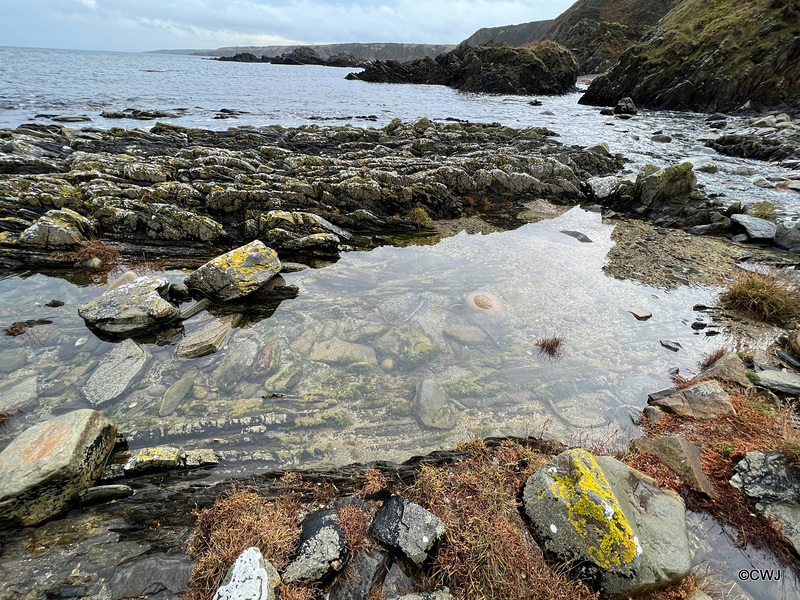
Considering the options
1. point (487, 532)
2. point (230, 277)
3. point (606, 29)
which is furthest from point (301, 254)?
point (606, 29)

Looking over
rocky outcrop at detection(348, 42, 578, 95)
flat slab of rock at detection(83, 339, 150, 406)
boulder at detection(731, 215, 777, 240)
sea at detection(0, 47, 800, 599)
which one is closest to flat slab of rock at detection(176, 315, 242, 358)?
sea at detection(0, 47, 800, 599)

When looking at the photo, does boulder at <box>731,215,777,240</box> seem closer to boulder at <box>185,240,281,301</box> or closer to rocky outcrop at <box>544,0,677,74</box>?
boulder at <box>185,240,281,301</box>

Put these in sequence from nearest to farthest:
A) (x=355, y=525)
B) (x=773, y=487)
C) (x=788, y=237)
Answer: (x=355, y=525) < (x=773, y=487) < (x=788, y=237)

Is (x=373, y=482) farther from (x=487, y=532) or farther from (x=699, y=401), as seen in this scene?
(x=699, y=401)

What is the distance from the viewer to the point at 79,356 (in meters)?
7.02

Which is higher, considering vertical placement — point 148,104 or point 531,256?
point 148,104

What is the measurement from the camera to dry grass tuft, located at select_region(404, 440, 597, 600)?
3.77m

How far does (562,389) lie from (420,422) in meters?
3.23

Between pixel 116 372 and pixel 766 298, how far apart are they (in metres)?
16.0

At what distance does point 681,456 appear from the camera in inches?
200

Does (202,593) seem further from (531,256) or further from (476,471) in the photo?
(531,256)

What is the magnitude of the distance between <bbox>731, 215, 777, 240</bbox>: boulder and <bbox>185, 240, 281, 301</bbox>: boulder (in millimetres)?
18288

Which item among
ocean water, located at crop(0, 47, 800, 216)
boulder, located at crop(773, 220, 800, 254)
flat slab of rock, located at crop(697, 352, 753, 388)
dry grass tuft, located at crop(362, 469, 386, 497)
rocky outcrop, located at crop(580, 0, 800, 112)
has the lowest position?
dry grass tuft, located at crop(362, 469, 386, 497)

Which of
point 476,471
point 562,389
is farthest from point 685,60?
point 476,471
